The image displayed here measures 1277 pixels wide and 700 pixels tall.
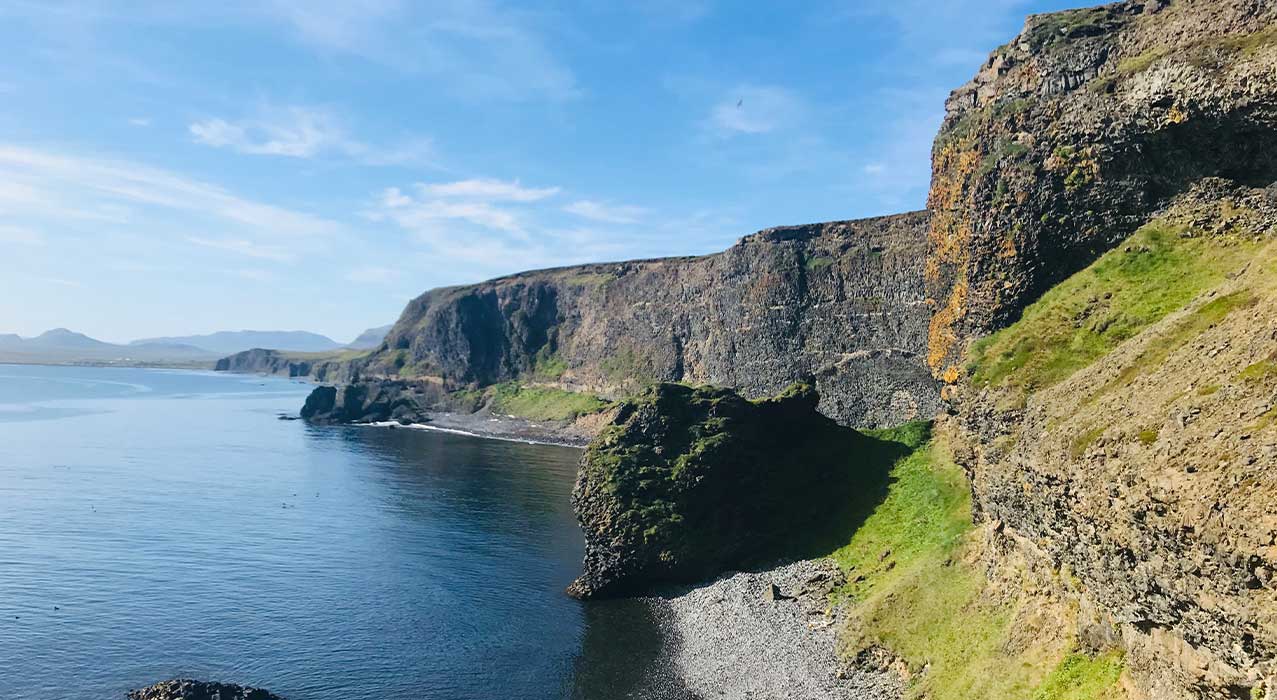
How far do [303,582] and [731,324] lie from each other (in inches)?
2579

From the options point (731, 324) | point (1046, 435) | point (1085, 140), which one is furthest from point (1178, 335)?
point (731, 324)

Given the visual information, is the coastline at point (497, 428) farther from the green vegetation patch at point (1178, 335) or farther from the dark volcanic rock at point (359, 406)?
the green vegetation patch at point (1178, 335)

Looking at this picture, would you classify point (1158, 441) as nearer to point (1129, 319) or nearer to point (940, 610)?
point (1129, 319)

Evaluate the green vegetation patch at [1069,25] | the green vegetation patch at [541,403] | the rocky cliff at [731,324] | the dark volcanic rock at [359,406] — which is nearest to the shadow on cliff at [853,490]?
the rocky cliff at [731,324]

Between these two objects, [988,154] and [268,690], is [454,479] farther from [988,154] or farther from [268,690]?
[988,154]

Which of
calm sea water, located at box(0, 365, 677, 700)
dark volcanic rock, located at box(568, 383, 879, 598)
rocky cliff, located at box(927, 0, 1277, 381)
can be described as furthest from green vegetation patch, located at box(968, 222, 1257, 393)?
calm sea water, located at box(0, 365, 677, 700)

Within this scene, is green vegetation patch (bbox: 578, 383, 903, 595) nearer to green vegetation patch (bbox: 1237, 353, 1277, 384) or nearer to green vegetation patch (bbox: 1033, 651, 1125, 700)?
green vegetation patch (bbox: 1033, 651, 1125, 700)

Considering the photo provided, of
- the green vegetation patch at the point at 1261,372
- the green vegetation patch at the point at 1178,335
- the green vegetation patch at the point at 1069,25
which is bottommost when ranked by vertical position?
the green vegetation patch at the point at 1261,372

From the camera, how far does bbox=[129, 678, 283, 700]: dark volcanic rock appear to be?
Answer: 3250cm

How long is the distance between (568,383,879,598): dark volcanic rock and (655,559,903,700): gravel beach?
2.79m

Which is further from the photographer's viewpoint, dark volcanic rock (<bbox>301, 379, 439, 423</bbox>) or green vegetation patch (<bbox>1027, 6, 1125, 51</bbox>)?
dark volcanic rock (<bbox>301, 379, 439, 423</bbox>)

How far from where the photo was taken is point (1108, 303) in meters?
34.3

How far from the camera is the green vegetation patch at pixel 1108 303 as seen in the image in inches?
1259

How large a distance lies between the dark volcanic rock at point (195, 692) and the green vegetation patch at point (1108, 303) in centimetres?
3672
